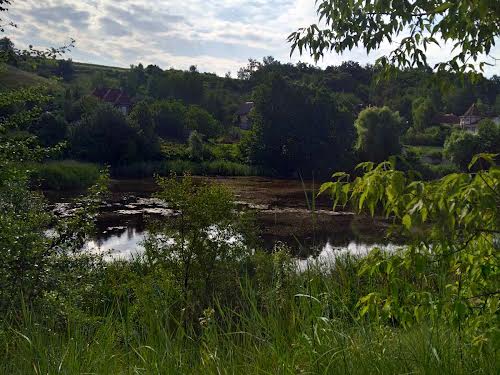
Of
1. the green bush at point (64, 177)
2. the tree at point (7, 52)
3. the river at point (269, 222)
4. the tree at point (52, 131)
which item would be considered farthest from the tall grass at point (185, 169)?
the tree at point (7, 52)

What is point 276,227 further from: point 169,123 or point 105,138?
point 169,123

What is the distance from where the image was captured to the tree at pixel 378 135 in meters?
41.9

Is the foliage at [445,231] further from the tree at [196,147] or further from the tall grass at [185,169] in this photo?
the tree at [196,147]

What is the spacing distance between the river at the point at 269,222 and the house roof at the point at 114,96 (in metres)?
41.4

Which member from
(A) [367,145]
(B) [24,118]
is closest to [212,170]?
(A) [367,145]

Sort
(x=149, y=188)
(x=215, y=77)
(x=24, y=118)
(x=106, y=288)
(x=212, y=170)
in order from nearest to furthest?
(x=24, y=118)
(x=106, y=288)
(x=149, y=188)
(x=212, y=170)
(x=215, y=77)

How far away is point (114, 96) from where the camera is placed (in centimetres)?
7169

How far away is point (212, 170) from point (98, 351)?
36.3 m

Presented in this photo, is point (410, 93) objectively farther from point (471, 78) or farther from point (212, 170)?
point (471, 78)

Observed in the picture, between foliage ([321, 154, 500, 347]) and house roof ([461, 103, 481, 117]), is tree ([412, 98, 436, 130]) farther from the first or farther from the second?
foliage ([321, 154, 500, 347])

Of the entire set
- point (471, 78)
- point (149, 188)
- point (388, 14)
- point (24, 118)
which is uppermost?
point (388, 14)

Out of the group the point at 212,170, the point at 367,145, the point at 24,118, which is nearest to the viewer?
the point at 24,118

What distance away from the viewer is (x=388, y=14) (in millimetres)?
3385

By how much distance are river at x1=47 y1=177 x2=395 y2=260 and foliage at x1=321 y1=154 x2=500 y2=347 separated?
836 centimetres
